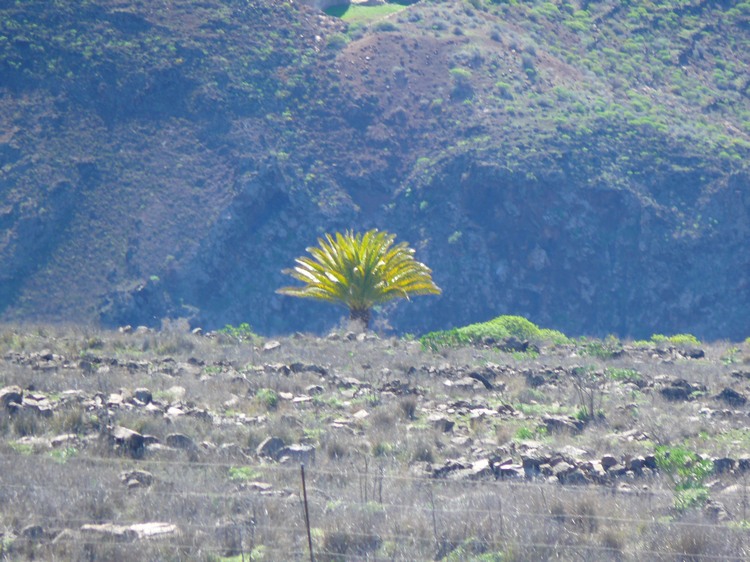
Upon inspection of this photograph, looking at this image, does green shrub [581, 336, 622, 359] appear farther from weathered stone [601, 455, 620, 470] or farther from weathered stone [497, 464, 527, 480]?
weathered stone [497, 464, 527, 480]

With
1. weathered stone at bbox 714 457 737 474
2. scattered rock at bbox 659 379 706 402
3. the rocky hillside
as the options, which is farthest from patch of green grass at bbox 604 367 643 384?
the rocky hillside

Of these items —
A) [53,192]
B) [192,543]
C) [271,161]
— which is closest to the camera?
[192,543]

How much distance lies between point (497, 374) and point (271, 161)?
137 ft

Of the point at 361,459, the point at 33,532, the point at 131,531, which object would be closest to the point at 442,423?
the point at 361,459

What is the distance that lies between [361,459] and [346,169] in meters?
49.4

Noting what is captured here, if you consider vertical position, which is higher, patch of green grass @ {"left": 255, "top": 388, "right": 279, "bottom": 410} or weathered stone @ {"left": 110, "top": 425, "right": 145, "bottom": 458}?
patch of green grass @ {"left": 255, "top": 388, "right": 279, "bottom": 410}

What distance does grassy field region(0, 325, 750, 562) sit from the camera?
8.65 m

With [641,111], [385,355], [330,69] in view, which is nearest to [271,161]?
[330,69]

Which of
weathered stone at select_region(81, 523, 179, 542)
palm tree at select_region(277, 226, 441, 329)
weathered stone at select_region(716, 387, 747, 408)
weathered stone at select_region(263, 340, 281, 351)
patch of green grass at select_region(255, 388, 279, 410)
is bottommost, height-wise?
weathered stone at select_region(81, 523, 179, 542)

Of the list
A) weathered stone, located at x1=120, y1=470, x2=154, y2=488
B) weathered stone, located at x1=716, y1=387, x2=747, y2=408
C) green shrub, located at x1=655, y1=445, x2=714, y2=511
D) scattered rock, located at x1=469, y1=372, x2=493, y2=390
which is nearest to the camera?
green shrub, located at x1=655, y1=445, x2=714, y2=511

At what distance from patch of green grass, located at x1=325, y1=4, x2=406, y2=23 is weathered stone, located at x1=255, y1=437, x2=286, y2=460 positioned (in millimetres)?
60717

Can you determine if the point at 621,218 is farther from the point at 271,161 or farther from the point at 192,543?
the point at 192,543

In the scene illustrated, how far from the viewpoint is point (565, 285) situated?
57.0 meters

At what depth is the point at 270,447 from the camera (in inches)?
458
